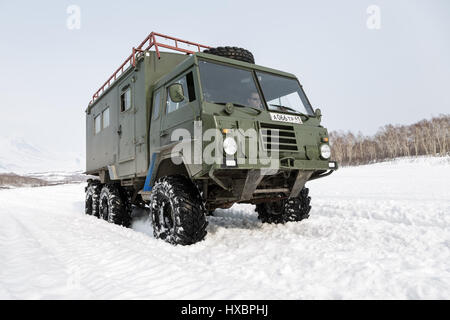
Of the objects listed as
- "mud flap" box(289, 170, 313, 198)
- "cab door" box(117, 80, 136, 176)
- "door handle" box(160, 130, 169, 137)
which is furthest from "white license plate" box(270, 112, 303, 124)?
"cab door" box(117, 80, 136, 176)

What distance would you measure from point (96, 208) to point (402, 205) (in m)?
7.80

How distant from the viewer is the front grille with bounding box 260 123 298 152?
432cm

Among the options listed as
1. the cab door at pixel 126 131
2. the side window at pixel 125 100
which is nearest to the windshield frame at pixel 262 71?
the cab door at pixel 126 131

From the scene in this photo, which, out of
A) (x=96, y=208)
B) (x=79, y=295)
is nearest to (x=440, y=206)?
(x=79, y=295)

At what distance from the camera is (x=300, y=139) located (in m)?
4.65

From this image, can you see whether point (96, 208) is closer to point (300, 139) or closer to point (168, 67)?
point (168, 67)

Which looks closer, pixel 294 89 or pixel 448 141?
pixel 294 89

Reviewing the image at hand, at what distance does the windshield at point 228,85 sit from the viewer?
176 inches

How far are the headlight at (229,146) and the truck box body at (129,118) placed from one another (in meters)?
2.20

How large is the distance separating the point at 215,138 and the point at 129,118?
10.4 feet

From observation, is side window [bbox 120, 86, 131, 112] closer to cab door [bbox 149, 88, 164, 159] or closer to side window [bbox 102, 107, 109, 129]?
cab door [bbox 149, 88, 164, 159]

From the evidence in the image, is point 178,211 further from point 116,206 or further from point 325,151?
point 116,206

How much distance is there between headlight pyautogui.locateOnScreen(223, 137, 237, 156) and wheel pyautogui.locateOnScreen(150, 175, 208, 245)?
1.01 meters

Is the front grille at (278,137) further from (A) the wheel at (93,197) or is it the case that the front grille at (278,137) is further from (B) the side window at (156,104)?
(A) the wheel at (93,197)
